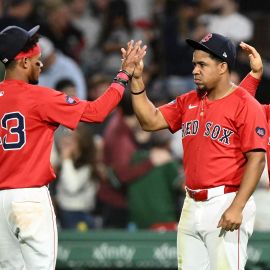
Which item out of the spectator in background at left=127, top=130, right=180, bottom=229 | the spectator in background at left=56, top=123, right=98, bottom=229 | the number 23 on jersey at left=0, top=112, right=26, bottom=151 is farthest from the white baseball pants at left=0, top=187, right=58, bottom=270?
the spectator in background at left=56, top=123, right=98, bottom=229

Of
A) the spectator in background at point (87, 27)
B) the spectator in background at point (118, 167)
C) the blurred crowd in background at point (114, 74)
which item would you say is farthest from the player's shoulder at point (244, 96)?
the spectator in background at point (87, 27)

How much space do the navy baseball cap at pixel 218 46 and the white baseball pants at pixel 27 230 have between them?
1.41 m

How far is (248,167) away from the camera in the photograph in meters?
6.37

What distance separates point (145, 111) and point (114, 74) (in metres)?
5.28

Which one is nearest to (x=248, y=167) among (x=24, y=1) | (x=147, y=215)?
Answer: (x=147, y=215)

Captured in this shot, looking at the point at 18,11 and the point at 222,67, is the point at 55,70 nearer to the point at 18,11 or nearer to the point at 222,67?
the point at 18,11

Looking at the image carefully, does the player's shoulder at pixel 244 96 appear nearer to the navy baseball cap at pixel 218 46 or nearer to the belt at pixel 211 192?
the navy baseball cap at pixel 218 46

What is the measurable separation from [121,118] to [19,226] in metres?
3.92

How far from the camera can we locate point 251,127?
6.43 meters

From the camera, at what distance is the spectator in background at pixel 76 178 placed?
9.89 meters

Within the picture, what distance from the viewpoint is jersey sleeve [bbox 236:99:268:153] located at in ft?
21.0

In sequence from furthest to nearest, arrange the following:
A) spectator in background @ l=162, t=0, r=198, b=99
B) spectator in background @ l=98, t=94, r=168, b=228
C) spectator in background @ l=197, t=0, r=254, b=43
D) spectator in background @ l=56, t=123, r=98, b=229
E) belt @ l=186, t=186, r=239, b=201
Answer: spectator in background @ l=197, t=0, r=254, b=43 < spectator in background @ l=162, t=0, r=198, b=99 < spectator in background @ l=98, t=94, r=168, b=228 < spectator in background @ l=56, t=123, r=98, b=229 < belt @ l=186, t=186, r=239, b=201

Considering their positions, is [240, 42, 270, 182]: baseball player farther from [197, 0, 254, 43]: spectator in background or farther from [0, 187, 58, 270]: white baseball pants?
[197, 0, 254, 43]: spectator in background

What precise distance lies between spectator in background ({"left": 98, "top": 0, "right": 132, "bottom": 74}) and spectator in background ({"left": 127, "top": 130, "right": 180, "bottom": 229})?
8.84 feet
